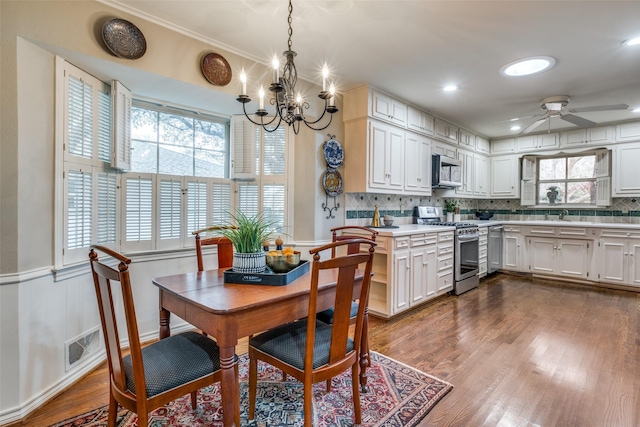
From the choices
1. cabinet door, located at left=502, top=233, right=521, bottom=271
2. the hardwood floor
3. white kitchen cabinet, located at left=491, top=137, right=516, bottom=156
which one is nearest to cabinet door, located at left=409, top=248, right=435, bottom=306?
the hardwood floor

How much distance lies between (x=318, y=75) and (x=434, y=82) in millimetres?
1261

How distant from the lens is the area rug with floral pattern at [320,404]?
1743mm

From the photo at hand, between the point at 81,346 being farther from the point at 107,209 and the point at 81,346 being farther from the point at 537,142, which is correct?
the point at 537,142

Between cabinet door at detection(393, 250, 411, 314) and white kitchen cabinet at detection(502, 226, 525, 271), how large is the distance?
9.89 feet

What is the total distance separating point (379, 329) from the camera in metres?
3.06

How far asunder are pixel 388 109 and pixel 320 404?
122 inches

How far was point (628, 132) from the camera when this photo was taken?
4746mm

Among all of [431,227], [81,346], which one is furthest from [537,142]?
[81,346]

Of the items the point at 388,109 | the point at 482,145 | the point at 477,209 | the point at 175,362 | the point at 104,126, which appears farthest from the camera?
the point at 477,209

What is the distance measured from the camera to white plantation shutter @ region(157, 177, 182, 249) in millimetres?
2750

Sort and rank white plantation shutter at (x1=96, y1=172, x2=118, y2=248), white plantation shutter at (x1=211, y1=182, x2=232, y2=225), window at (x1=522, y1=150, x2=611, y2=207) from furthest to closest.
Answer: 1. window at (x1=522, y1=150, x2=611, y2=207)
2. white plantation shutter at (x1=211, y1=182, x2=232, y2=225)
3. white plantation shutter at (x1=96, y1=172, x2=118, y2=248)

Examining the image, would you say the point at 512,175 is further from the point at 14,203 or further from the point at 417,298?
the point at 14,203

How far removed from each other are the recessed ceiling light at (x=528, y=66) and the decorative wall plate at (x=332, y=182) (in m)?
1.94

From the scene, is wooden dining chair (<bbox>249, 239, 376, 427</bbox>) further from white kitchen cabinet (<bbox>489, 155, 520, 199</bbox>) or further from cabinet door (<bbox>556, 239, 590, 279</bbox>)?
white kitchen cabinet (<bbox>489, 155, 520, 199</bbox>)
